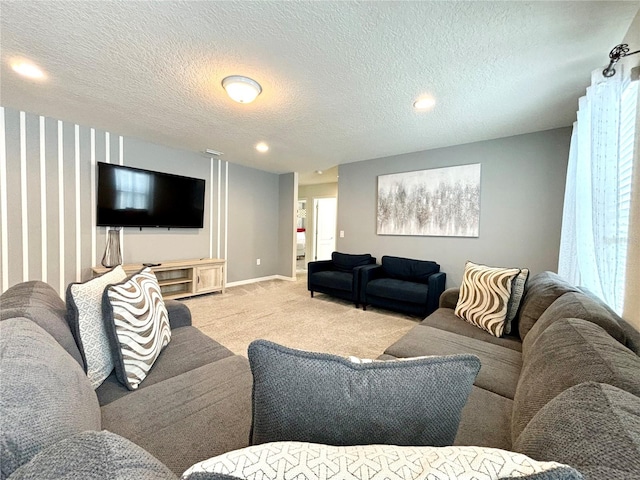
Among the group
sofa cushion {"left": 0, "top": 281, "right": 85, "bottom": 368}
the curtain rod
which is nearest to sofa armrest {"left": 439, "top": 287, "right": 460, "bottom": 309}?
the curtain rod

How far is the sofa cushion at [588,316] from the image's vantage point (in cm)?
103

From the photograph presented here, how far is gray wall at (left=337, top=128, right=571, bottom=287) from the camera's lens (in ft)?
Answer: 9.87

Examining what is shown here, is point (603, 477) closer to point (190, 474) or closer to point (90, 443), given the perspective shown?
point (190, 474)

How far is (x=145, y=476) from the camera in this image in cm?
36

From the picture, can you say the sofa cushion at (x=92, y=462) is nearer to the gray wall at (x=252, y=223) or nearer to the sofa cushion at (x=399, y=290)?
the sofa cushion at (x=399, y=290)

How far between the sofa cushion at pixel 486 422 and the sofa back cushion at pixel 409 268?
8.13 ft

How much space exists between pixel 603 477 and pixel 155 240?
456 cm

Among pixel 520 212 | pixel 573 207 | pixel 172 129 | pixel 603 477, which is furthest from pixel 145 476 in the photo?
pixel 520 212

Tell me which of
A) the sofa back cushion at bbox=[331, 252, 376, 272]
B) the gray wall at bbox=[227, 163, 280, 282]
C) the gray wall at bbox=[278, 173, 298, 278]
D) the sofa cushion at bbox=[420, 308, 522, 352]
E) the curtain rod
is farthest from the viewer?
the gray wall at bbox=[278, 173, 298, 278]

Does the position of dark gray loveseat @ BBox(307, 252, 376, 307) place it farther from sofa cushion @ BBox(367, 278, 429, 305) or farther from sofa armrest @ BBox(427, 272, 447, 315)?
sofa armrest @ BBox(427, 272, 447, 315)

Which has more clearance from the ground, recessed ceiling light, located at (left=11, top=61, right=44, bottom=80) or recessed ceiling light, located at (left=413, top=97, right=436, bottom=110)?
recessed ceiling light, located at (left=413, top=97, right=436, bottom=110)

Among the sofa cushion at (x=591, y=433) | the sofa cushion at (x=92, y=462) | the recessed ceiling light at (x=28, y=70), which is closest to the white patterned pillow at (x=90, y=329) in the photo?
the sofa cushion at (x=92, y=462)

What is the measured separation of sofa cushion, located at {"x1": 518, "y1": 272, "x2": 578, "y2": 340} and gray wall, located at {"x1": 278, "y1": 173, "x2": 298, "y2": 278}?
4154 mm

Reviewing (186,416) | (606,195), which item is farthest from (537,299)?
(186,416)
